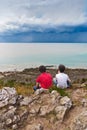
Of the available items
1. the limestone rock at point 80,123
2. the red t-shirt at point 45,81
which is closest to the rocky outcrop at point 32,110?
the limestone rock at point 80,123

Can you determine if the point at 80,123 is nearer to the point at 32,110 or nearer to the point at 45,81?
the point at 32,110

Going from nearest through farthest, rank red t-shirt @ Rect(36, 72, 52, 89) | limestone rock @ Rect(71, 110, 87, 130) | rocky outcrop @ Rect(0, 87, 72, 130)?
limestone rock @ Rect(71, 110, 87, 130) < rocky outcrop @ Rect(0, 87, 72, 130) < red t-shirt @ Rect(36, 72, 52, 89)

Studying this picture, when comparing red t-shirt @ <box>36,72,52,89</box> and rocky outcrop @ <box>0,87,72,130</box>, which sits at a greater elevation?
red t-shirt @ <box>36,72,52,89</box>

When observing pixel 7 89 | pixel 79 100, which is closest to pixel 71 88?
pixel 79 100

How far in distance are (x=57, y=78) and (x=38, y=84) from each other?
0.93m

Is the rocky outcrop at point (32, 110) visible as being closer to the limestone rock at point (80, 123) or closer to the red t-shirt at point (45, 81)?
the limestone rock at point (80, 123)

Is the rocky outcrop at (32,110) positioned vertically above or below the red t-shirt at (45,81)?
below

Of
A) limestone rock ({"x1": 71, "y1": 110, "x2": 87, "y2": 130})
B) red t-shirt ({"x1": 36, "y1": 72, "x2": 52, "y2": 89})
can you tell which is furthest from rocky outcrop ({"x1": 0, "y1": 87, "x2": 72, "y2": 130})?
red t-shirt ({"x1": 36, "y1": 72, "x2": 52, "y2": 89})

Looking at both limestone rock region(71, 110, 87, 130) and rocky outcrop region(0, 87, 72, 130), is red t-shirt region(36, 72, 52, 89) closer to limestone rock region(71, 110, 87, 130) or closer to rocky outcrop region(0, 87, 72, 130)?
rocky outcrop region(0, 87, 72, 130)

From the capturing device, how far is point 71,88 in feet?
52.0

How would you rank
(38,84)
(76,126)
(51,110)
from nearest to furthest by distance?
(76,126) < (51,110) < (38,84)

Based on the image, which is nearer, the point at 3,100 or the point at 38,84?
the point at 3,100

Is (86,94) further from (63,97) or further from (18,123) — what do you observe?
(18,123)

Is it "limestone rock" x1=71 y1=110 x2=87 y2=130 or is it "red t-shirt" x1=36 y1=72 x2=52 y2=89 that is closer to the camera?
"limestone rock" x1=71 y1=110 x2=87 y2=130
